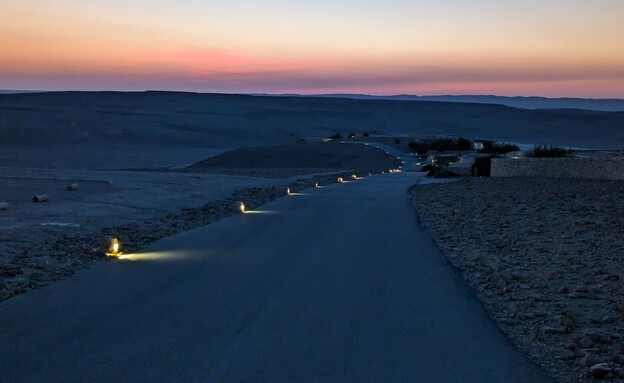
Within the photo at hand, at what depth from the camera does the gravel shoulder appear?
8602mm

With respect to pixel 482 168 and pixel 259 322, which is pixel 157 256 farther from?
pixel 482 168

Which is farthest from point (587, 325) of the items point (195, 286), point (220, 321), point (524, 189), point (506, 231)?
point (524, 189)

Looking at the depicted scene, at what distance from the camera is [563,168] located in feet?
121

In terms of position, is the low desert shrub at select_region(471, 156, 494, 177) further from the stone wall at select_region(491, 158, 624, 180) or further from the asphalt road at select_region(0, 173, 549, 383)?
the asphalt road at select_region(0, 173, 549, 383)

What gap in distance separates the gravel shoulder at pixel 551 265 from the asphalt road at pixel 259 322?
41cm

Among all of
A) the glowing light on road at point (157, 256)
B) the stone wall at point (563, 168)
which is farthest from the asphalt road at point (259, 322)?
the stone wall at point (563, 168)

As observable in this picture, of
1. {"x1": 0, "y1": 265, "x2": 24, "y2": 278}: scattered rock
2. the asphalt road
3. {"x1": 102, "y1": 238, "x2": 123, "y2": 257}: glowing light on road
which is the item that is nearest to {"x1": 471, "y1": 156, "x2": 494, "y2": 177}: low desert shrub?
the asphalt road

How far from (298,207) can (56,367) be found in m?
19.5

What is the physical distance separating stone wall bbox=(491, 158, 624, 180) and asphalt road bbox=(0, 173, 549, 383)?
61.1 feet

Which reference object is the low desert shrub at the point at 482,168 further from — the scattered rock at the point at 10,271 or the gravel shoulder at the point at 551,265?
the scattered rock at the point at 10,271

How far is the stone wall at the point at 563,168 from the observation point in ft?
106

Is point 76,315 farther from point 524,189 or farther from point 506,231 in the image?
point 524,189

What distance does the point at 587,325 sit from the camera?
31.4ft

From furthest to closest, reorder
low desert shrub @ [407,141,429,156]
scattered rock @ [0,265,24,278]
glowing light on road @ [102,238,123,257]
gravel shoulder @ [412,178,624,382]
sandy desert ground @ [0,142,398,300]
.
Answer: low desert shrub @ [407,141,429,156]
glowing light on road @ [102,238,123,257]
sandy desert ground @ [0,142,398,300]
scattered rock @ [0,265,24,278]
gravel shoulder @ [412,178,624,382]
